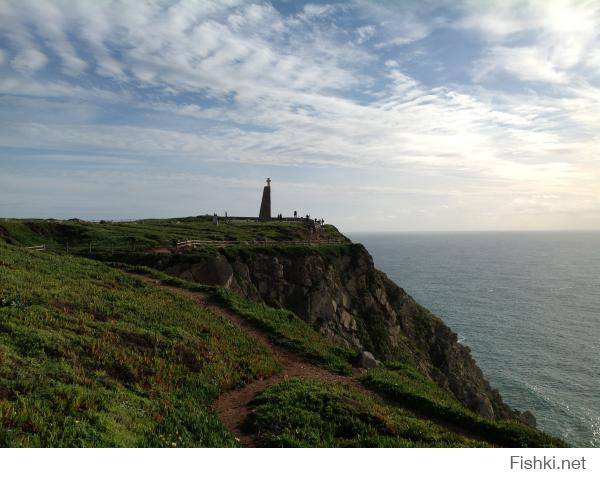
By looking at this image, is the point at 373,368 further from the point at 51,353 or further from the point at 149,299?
the point at 51,353

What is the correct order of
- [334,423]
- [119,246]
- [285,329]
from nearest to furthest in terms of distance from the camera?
[334,423] < [285,329] < [119,246]

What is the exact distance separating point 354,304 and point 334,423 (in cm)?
4091

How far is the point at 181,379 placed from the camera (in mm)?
15109

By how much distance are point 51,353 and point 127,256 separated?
26350 mm

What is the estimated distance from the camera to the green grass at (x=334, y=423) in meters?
11.4

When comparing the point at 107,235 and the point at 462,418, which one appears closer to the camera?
the point at 462,418

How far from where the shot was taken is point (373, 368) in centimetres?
2181

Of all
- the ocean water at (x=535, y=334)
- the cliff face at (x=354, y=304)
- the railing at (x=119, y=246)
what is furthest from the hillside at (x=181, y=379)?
the ocean water at (x=535, y=334)

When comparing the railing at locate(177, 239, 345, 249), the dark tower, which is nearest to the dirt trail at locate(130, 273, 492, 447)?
the railing at locate(177, 239, 345, 249)

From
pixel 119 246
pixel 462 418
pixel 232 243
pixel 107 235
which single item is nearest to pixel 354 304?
pixel 232 243

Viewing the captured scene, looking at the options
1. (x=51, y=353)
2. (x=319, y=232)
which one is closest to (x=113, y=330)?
(x=51, y=353)

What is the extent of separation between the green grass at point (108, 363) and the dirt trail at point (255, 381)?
506 millimetres

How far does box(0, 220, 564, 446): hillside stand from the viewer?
10539 millimetres

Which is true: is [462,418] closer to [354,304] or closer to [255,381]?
[255,381]
